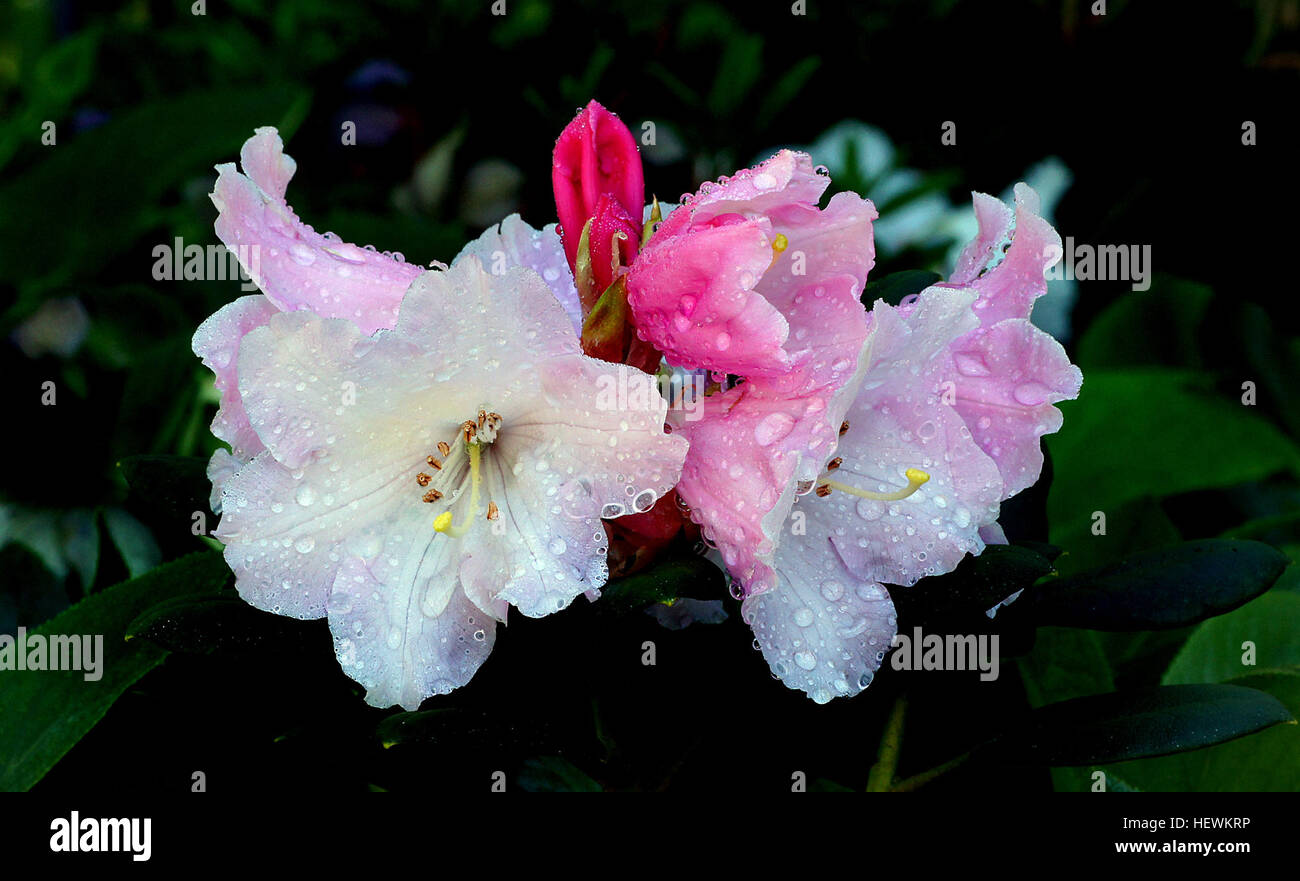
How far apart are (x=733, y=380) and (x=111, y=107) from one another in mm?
1393

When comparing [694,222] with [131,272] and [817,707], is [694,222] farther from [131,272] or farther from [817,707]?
[131,272]

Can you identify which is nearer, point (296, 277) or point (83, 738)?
point (296, 277)

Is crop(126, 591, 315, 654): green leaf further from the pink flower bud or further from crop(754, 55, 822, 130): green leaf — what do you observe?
crop(754, 55, 822, 130): green leaf

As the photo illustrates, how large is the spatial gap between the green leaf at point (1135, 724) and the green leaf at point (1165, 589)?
0.05 metres

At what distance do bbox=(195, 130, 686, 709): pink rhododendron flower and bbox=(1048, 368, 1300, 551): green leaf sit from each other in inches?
31.5

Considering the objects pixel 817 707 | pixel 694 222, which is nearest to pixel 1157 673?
pixel 817 707

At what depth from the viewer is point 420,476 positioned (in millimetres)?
625

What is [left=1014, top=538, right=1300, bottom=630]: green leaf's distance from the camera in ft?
2.19

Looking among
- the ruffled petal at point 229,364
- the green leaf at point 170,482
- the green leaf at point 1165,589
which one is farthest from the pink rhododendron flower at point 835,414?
the green leaf at point 170,482

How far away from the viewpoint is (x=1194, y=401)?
1401mm

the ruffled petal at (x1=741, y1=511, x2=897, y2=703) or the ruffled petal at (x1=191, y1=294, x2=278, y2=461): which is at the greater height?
the ruffled petal at (x1=191, y1=294, x2=278, y2=461)

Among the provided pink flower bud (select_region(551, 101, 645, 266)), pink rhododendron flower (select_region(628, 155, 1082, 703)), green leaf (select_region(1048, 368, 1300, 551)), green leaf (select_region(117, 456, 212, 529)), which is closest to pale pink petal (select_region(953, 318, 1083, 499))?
pink rhododendron flower (select_region(628, 155, 1082, 703))
